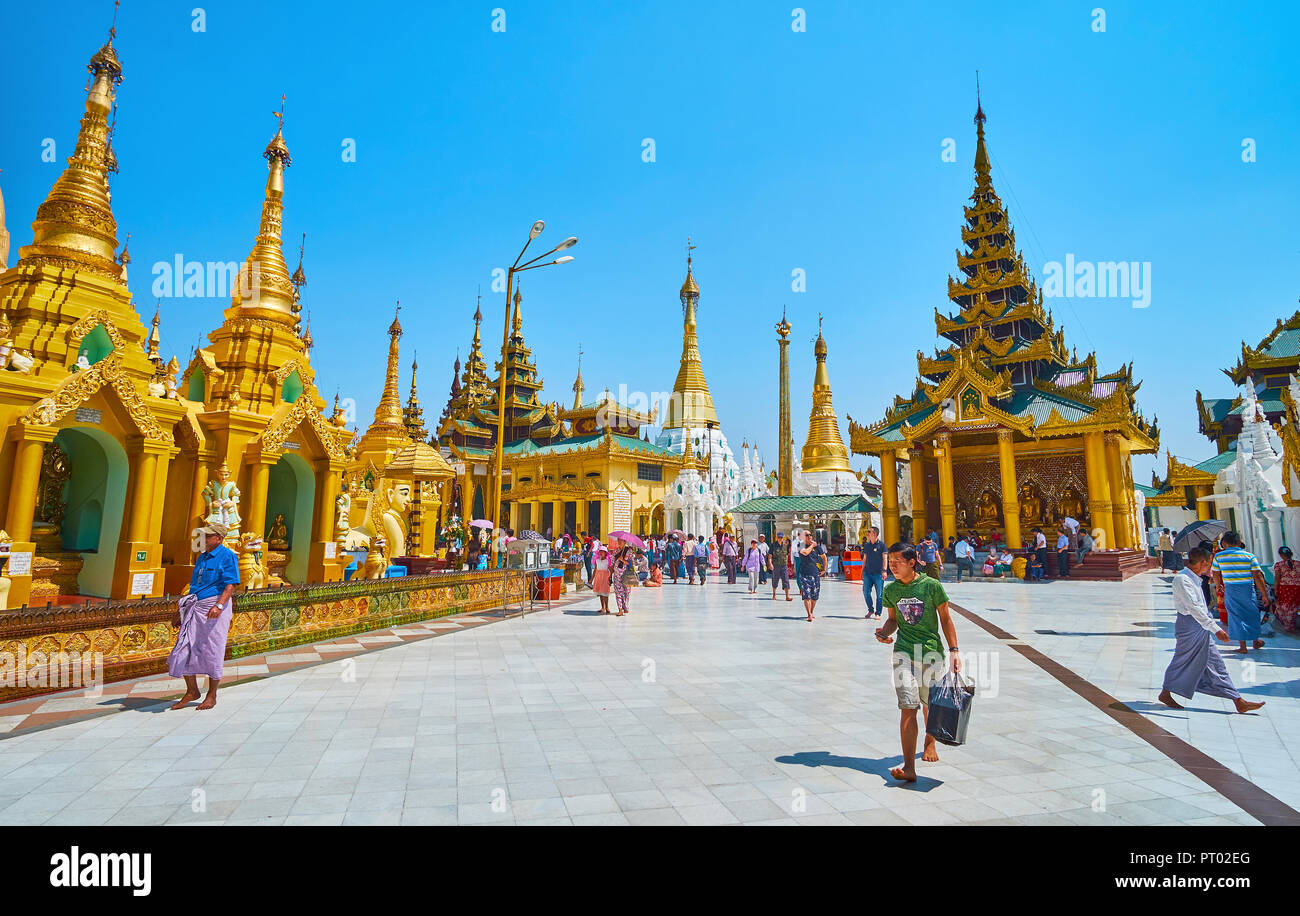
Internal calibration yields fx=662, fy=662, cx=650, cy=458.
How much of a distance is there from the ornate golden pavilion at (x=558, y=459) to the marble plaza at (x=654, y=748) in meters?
31.0

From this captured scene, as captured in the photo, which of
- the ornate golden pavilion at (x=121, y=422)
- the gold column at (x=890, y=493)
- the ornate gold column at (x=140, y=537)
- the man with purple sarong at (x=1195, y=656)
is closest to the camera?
the man with purple sarong at (x=1195, y=656)

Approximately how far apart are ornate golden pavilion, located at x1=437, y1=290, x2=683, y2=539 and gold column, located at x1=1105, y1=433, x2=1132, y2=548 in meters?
24.3

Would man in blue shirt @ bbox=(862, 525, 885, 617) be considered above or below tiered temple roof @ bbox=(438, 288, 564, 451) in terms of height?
below

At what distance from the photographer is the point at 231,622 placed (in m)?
7.73

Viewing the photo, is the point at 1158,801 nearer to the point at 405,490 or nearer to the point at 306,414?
the point at 306,414

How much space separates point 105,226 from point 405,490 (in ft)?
30.6

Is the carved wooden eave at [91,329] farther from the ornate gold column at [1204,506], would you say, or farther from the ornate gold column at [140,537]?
the ornate gold column at [1204,506]

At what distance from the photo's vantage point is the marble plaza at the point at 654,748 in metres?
3.73

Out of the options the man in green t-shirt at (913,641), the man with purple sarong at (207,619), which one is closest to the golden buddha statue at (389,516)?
the man with purple sarong at (207,619)

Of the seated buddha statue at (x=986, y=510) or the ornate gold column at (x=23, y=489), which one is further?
the seated buddha statue at (x=986, y=510)

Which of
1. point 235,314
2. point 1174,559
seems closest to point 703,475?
point 1174,559

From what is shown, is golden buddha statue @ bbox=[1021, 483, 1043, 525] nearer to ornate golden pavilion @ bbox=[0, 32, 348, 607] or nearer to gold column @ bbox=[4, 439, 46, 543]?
ornate golden pavilion @ bbox=[0, 32, 348, 607]

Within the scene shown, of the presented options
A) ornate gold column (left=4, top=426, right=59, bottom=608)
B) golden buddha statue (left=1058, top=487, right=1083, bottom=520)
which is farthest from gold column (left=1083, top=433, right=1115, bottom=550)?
ornate gold column (left=4, top=426, right=59, bottom=608)

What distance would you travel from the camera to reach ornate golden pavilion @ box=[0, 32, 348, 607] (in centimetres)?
954
